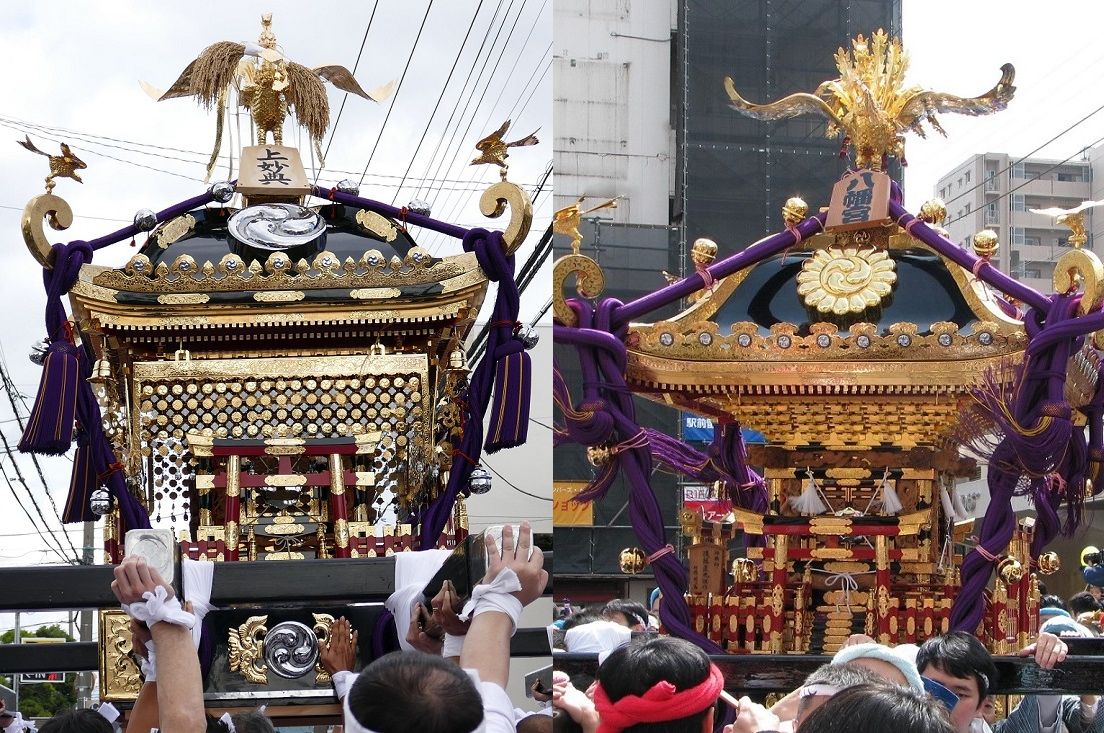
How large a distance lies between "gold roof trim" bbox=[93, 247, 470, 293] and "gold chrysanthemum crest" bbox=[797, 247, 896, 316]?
5.95 feet

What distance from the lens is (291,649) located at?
12.0ft

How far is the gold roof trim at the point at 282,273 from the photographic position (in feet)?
17.9

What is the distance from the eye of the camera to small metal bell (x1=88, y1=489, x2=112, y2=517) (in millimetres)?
5082

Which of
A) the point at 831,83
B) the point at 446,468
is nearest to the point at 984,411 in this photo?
the point at 831,83

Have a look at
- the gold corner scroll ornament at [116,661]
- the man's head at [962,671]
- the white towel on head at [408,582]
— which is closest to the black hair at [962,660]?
the man's head at [962,671]

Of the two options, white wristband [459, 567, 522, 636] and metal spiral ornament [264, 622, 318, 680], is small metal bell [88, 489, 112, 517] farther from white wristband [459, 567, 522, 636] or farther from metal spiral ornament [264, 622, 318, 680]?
white wristband [459, 567, 522, 636]

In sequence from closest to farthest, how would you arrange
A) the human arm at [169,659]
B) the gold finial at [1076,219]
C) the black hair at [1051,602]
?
the human arm at [169,659] → the gold finial at [1076,219] → the black hair at [1051,602]

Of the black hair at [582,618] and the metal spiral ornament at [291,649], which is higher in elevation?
the black hair at [582,618]

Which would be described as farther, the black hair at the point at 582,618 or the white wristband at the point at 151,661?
the black hair at the point at 582,618

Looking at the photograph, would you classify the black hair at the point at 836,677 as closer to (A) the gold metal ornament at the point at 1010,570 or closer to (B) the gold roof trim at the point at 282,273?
(B) the gold roof trim at the point at 282,273

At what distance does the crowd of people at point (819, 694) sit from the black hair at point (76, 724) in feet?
3.14

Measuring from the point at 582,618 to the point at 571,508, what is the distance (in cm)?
183

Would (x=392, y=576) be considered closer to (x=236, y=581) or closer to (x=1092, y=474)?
(x=236, y=581)

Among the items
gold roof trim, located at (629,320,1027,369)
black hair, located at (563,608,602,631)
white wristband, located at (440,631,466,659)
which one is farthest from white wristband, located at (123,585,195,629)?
gold roof trim, located at (629,320,1027,369)
